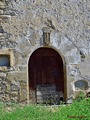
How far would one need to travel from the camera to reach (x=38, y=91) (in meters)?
9.43

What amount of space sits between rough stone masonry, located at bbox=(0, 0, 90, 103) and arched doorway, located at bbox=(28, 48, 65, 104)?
0.32 meters

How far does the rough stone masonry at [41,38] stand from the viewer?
907 cm

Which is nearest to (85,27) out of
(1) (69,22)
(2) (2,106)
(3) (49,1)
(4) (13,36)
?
(1) (69,22)

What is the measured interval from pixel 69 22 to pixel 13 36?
1.41 metres

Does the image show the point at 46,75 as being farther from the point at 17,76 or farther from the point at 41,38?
the point at 41,38

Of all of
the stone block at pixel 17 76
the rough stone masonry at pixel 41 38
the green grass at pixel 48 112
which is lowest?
the green grass at pixel 48 112

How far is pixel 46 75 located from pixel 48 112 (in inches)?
69.6

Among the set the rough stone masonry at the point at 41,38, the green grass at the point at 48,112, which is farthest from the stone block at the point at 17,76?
the green grass at the point at 48,112

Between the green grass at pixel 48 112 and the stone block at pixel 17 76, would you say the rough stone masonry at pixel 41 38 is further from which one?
the green grass at pixel 48 112

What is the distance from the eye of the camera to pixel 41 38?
9180 millimetres

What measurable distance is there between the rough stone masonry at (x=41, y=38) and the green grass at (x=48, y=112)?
660 millimetres

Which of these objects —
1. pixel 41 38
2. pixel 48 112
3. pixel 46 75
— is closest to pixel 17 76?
pixel 46 75

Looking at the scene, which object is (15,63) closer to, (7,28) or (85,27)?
(7,28)

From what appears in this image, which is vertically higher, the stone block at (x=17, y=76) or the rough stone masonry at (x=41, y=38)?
the rough stone masonry at (x=41, y=38)
